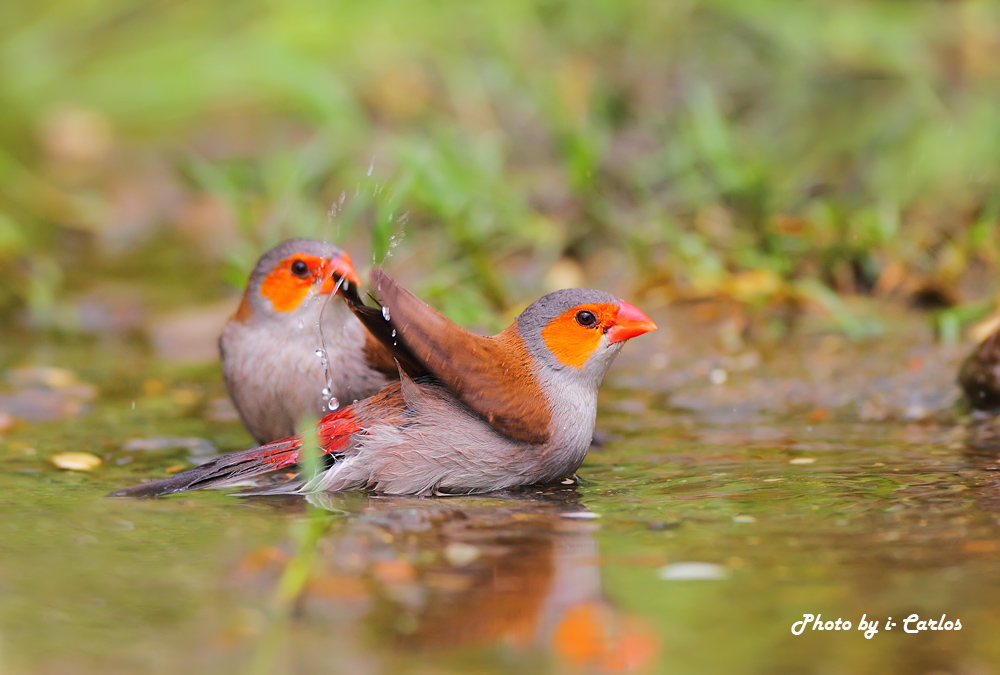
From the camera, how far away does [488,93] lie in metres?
7.49

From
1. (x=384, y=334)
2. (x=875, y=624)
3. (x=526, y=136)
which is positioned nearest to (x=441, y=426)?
(x=384, y=334)

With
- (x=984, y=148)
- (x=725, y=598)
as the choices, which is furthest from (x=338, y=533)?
(x=984, y=148)

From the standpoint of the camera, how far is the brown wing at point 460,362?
314 cm

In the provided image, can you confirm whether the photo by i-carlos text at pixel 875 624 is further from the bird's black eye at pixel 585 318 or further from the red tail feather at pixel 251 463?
the red tail feather at pixel 251 463

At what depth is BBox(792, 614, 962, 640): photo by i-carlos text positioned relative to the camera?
200 cm

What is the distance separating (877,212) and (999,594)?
3.44 metres

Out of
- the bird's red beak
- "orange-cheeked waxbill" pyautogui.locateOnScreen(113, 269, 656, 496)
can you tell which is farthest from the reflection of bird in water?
the bird's red beak

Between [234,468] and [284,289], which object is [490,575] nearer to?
[234,468]

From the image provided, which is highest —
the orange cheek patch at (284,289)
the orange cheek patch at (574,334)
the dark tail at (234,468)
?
the orange cheek patch at (284,289)

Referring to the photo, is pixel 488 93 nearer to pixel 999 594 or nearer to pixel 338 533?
pixel 338 533

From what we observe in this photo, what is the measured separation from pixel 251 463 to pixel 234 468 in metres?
0.05

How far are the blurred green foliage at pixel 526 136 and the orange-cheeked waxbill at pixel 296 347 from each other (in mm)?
366

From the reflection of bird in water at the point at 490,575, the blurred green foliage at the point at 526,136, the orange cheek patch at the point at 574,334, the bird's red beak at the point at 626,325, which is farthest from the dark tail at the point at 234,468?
the blurred green foliage at the point at 526,136

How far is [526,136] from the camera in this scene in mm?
7297
